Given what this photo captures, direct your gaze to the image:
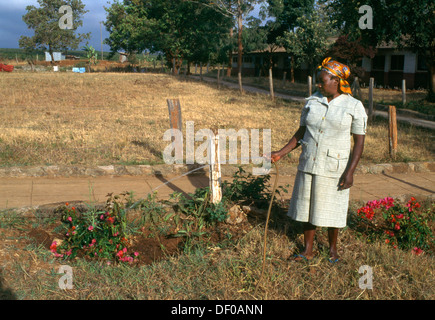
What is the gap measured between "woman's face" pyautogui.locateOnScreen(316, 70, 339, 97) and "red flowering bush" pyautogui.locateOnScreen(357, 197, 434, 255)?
1.52 m

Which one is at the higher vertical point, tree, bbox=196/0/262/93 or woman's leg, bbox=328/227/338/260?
tree, bbox=196/0/262/93

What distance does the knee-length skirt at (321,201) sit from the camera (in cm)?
386

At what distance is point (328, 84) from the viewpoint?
3768 mm

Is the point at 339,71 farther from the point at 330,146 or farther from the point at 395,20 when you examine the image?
the point at 395,20

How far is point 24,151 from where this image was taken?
25.2ft

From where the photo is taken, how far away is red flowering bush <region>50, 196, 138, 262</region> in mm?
4199

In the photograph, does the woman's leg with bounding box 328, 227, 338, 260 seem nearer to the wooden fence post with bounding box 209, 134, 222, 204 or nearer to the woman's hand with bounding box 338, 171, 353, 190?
the woman's hand with bounding box 338, 171, 353, 190

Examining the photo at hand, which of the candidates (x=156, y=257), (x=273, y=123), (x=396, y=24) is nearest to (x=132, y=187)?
(x=156, y=257)

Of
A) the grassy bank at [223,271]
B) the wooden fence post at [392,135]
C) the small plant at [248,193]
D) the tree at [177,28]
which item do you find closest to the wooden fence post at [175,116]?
the small plant at [248,193]

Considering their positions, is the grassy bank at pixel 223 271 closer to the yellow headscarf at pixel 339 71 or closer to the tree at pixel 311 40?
the yellow headscarf at pixel 339 71

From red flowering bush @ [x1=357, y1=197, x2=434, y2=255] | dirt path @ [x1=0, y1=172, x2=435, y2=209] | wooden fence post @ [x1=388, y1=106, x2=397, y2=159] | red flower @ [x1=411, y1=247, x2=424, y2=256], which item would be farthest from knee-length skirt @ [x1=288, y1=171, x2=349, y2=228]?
wooden fence post @ [x1=388, y1=106, x2=397, y2=159]

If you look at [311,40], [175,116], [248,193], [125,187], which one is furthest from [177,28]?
[248,193]

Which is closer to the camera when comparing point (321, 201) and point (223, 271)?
point (223, 271)

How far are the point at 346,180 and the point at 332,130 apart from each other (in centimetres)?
43
